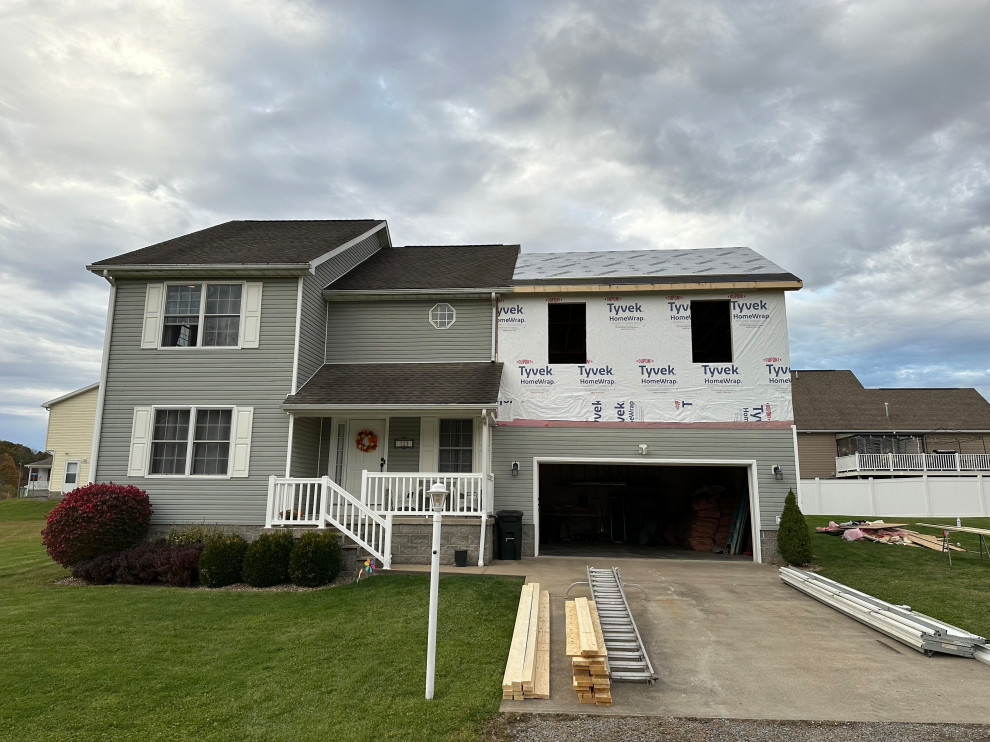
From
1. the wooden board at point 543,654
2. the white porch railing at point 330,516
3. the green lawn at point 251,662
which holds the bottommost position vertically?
the green lawn at point 251,662

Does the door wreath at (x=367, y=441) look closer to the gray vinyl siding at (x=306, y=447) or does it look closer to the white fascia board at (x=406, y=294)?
the gray vinyl siding at (x=306, y=447)

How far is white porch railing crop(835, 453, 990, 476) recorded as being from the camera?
3025 cm

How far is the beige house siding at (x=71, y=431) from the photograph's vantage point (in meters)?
28.4

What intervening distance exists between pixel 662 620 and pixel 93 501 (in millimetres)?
10292

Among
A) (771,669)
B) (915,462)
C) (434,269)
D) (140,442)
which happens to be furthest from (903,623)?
(915,462)

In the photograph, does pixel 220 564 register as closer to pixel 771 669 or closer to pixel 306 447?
pixel 306 447

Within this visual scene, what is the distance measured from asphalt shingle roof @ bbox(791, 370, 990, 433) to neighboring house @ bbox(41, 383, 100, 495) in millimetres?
35786

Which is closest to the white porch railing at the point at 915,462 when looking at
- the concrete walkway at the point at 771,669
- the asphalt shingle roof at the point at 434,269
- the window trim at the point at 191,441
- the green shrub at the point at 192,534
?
the asphalt shingle roof at the point at 434,269

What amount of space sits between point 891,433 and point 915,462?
5.83 ft

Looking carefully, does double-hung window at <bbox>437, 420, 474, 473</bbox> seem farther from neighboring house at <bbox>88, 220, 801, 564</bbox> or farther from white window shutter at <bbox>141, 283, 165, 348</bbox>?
white window shutter at <bbox>141, 283, 165, 348</bbox>

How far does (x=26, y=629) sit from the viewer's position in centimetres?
729

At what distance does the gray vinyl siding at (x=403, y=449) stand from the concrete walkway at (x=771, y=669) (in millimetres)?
5093

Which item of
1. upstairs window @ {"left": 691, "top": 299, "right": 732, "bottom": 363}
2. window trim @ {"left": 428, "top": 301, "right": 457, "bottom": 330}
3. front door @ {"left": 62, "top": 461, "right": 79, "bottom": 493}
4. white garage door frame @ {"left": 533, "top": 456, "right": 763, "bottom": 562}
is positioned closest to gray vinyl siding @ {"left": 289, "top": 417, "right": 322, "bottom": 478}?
window trim @ {"left": 428, "top": 301, "right": 457, "bottom": 330}

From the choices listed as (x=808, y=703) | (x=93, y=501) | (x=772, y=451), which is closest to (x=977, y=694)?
(x=808, y=703)
